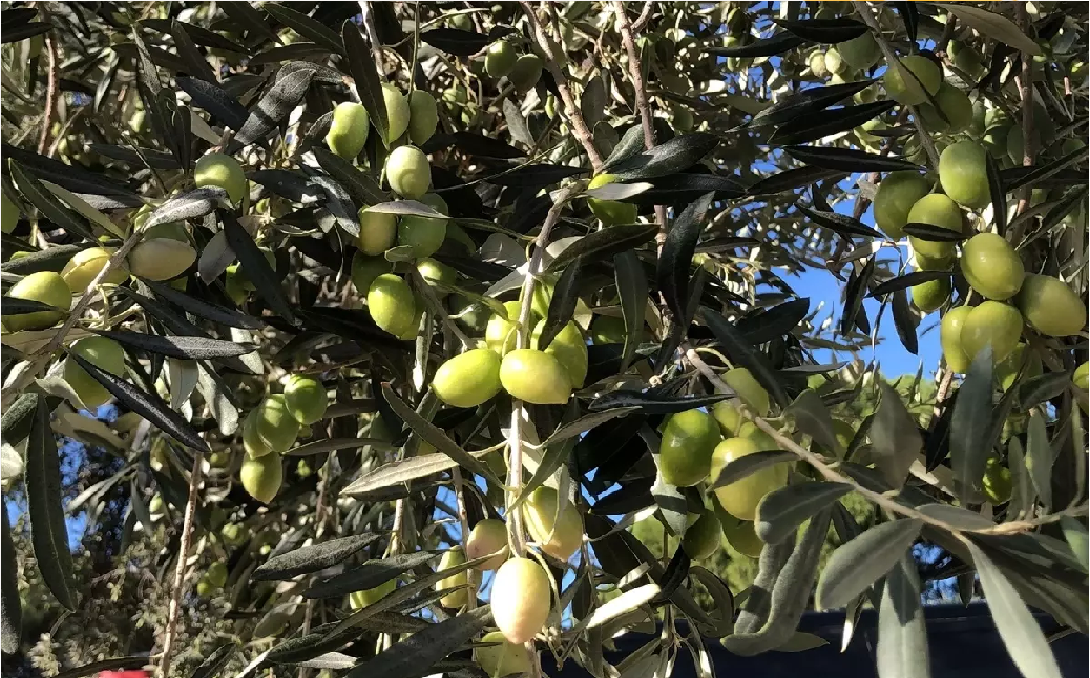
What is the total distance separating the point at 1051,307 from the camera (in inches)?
26.5

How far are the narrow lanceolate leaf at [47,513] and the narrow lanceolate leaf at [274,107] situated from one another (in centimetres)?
33

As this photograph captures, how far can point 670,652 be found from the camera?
2.86ft

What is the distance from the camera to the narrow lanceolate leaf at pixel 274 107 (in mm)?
866

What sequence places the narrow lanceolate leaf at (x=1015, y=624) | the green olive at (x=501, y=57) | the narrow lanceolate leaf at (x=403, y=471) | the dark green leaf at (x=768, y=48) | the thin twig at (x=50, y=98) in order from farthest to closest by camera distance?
the green olive at (x=501, y=57)
the thin twig at (x=50, y=98)
the dark green leaf at (x=768, y=48)
the narrow lanceolate leaf at (x=403, y=471)
the narrow lanceolate leaf at (x=1015, y=624)

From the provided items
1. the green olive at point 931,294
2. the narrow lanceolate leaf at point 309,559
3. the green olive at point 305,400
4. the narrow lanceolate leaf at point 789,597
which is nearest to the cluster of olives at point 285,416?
the green olive at point 305,400

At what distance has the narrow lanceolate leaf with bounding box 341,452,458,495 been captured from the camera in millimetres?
669

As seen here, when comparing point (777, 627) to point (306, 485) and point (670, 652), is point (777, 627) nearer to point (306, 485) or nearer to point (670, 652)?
point (670, 652)

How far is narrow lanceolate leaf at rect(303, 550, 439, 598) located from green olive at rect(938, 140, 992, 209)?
0.57 metres

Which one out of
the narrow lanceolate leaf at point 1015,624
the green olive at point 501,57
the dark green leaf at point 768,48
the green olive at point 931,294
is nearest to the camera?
the narrow lanceolate leaf at point 1015,624

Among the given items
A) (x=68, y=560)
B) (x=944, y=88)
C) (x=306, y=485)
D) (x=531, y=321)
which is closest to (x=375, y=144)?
(x=531, y=321)

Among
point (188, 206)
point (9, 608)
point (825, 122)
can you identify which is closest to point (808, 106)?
point (825, 122)

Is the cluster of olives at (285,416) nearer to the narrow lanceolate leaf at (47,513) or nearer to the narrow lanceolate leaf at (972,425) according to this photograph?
the narrow lanceolate leaf at (47,513)

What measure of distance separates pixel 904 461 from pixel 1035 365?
33cm

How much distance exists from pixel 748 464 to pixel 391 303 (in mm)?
370
